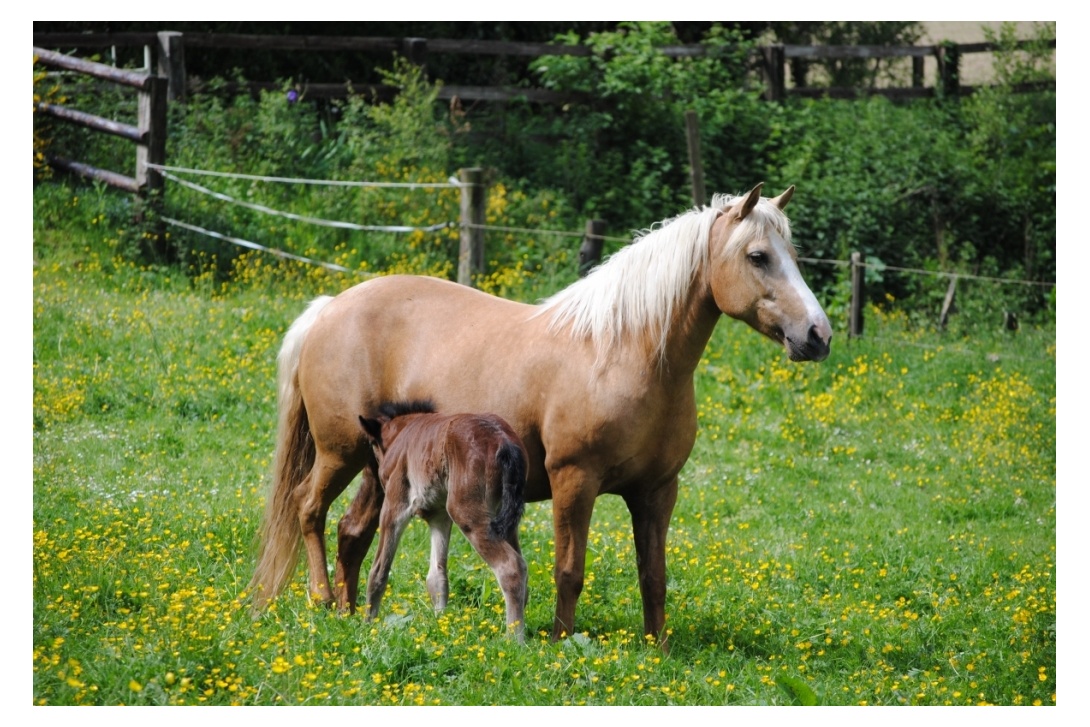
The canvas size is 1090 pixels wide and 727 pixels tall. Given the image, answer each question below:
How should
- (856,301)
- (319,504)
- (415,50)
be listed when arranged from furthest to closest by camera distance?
(415,50) < (856,301) < (319,504)

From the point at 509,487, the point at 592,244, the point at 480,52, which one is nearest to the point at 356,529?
the point at 509,487

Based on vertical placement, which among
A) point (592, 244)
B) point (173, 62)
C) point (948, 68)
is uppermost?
point (948, 68)

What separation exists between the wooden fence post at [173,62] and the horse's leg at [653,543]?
1014 cm

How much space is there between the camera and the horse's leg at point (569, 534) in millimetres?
5000

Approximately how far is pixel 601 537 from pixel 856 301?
5475mm

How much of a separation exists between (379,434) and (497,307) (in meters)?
0.92

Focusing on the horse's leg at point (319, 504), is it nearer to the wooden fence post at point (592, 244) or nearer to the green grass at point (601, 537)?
the green grass at point (601, 537)

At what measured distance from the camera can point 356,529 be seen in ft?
18.2

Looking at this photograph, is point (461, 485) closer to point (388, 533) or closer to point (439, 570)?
point (388, 533)

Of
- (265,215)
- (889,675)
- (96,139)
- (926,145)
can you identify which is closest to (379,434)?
(889,675)

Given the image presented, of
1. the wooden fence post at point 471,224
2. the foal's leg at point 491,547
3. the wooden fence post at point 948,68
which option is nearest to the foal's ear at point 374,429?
the foal's leg at point 491,547

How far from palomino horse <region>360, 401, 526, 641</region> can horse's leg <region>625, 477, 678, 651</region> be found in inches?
26.7

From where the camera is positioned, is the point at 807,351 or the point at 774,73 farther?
the point at 774,73

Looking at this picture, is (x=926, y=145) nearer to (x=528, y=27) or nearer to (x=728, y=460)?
(x=528, y=27)
